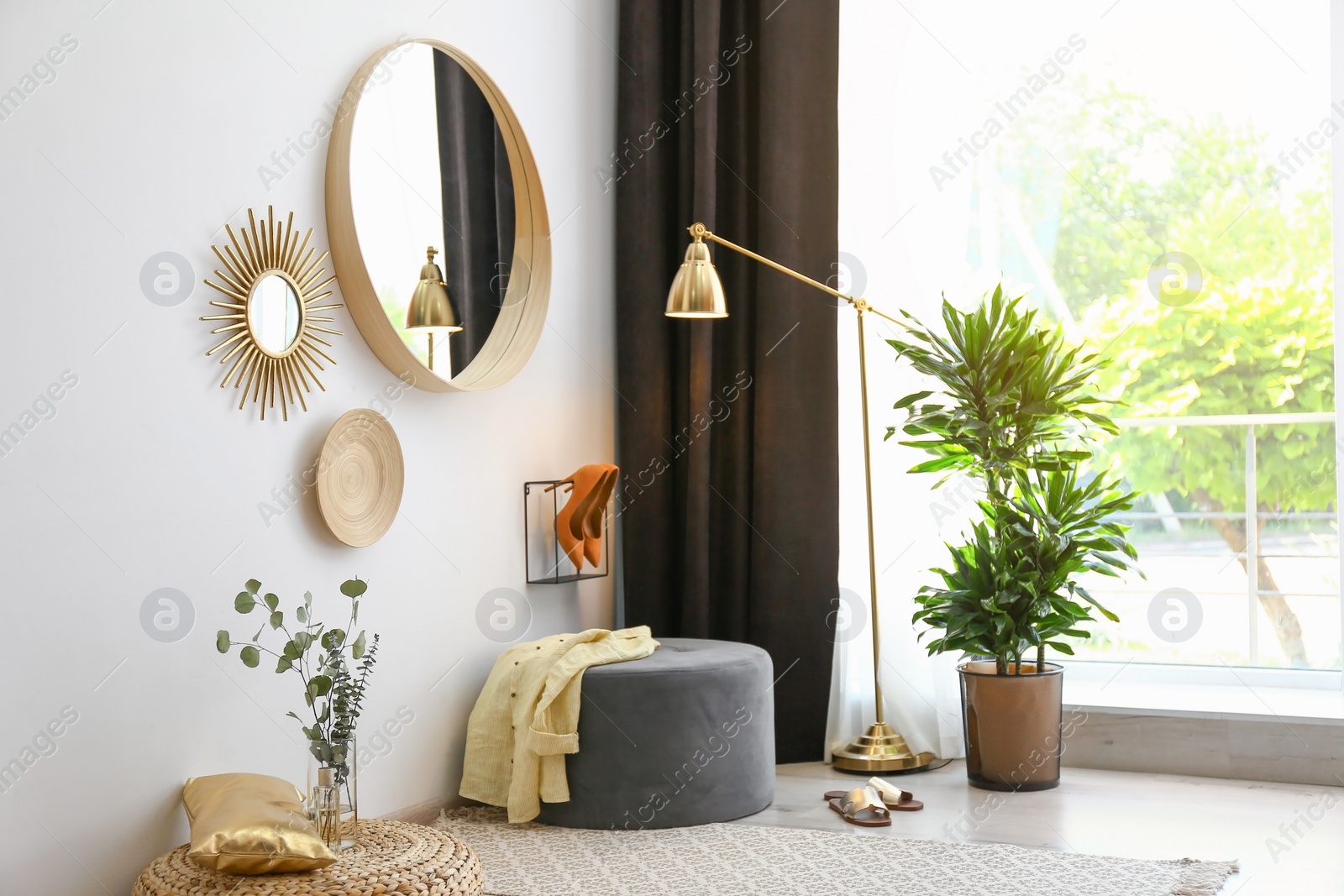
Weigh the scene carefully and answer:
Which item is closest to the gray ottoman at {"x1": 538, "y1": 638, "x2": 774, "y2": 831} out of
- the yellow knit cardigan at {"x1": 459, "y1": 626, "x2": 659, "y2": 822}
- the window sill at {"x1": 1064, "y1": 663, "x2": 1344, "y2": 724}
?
the yellow knit cardigan at {"x1": 459, "y1": 626, "x2": 659, "y2": 822}

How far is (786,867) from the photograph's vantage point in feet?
7.74

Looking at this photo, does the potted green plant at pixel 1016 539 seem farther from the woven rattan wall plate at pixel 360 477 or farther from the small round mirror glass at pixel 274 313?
the small round mirror glass at pixel 274 313

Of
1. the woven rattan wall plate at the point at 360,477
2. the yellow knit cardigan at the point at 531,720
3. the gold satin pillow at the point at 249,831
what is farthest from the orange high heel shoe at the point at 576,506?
the gold satin pillow at the point at 249,831

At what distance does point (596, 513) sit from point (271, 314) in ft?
3.75

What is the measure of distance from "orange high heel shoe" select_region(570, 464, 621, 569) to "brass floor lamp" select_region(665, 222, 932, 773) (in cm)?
48

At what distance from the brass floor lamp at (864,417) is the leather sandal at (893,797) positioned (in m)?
0.31

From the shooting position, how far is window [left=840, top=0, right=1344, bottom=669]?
3.47 metres

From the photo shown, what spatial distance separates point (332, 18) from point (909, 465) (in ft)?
6.44

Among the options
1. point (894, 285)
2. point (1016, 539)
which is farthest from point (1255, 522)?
point (894, 285)

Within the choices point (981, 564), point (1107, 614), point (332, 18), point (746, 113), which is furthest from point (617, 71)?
point (1107, 614)

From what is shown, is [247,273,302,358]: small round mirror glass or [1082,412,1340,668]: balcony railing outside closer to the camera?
[247,273,302,358]: small round mirror glass

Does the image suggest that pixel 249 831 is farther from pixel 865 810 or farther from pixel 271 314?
pixel 865 810

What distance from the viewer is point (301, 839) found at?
1864mm

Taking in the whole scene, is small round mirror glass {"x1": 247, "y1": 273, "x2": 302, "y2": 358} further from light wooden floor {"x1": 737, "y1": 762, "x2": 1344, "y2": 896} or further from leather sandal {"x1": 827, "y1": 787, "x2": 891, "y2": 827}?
leather sandal {"x1": 827, "y1": 787, "x2": 891, "y2": 827}
